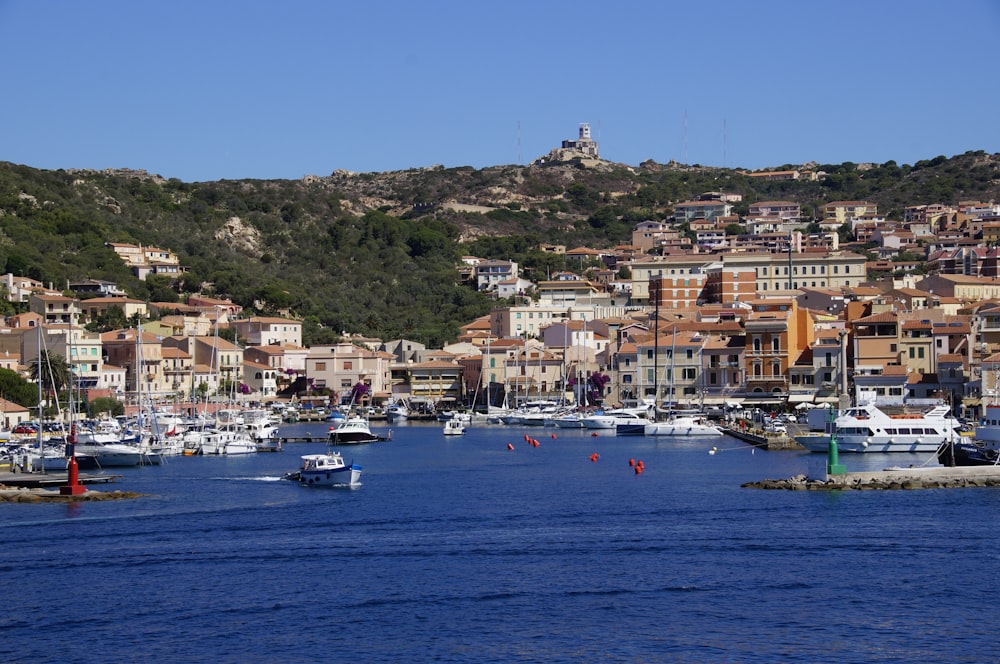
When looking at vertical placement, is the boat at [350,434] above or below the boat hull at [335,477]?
above

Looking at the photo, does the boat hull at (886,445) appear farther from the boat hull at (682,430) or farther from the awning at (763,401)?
the awning at (763,401)

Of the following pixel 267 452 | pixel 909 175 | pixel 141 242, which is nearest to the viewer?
pixel 267 452

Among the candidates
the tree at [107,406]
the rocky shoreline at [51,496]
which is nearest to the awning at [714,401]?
the tree at [107,406]

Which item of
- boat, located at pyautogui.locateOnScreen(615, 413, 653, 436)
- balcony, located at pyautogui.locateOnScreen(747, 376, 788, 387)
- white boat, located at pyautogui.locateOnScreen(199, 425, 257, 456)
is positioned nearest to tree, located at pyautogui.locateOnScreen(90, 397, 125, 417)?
white boat, located at pyautogui.locateOnScreen(199, 425, 257, 456)

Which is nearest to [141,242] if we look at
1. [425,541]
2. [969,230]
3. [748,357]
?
[748,357]

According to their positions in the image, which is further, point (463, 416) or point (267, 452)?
point (463, 416)

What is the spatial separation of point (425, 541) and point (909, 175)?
429 feet

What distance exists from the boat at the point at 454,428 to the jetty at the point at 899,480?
84.1ft

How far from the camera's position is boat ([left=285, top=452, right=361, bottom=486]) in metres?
38.0

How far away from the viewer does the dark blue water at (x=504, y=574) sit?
20234 mm

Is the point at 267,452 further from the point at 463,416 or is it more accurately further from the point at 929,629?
the point at 929,629

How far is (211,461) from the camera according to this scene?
4888 centimetres

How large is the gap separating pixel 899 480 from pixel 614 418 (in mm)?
26989

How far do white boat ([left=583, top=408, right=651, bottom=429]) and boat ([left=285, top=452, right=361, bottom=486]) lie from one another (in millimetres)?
23865
